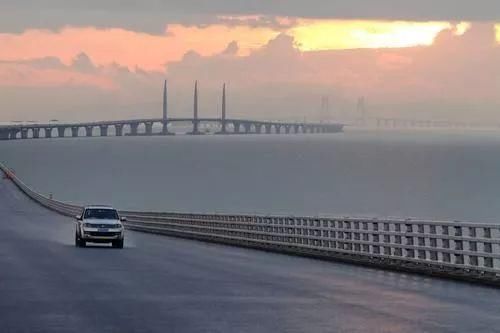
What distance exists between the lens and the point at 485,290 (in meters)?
24.7

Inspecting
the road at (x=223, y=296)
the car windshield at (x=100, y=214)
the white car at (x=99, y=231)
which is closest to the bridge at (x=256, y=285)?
the road at (x=223, y=296)

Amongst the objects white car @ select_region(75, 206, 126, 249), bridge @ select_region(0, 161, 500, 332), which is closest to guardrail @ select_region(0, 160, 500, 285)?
bridge @ select_region(0, 161, 500, 332)

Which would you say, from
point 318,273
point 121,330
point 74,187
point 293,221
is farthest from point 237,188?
point 121,330

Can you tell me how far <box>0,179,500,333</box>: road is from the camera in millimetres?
18469

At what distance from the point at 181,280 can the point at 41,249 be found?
46.8 feet

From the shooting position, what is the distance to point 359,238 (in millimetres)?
38500

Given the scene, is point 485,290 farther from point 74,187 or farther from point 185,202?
point 74,187

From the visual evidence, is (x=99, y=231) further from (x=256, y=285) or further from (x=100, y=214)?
(x=256, y=285)

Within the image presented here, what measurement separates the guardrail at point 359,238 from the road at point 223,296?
0.82 meters

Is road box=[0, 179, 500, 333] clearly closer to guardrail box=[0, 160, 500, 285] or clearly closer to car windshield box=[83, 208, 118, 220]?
guardrail box=[0, 160, 500, 285]

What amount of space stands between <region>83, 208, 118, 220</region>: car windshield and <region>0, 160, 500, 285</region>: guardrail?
4.44 metres

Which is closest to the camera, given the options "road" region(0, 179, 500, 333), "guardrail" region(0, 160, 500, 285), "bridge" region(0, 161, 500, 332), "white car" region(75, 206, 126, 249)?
"road" region(0, 179, 500, 333)

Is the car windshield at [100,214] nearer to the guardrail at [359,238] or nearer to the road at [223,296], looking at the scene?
the guardrail at [359,238]

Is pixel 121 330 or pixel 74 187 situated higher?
pixel 74 187
